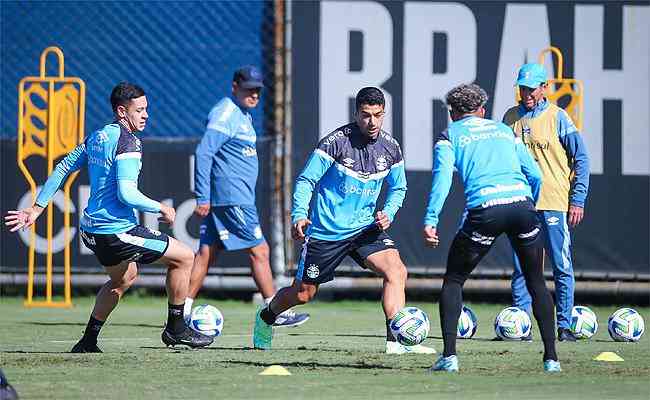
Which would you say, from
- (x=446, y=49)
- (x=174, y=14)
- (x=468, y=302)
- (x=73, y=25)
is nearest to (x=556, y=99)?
(x=446, y=49)

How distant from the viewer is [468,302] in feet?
54.7

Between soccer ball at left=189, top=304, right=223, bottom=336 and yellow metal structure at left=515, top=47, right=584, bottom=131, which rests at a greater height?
yellow metal structure at left=515, top=47, right=584, bottom=131

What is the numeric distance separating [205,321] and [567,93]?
237 inches

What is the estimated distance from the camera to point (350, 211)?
34.4ft

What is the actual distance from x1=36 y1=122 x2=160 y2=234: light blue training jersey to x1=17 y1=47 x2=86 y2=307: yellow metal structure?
4951 mm

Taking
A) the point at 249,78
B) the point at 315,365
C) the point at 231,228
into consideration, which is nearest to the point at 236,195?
the point at 231,228

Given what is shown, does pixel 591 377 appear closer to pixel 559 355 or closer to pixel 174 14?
pixel 559 355

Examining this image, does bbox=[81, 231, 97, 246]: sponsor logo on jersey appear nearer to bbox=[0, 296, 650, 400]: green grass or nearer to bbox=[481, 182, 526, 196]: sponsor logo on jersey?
bbox=[0, 296, 650, 400]: green grass

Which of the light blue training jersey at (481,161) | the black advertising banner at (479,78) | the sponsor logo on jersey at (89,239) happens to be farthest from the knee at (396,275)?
the black advertising banner at (479,78)

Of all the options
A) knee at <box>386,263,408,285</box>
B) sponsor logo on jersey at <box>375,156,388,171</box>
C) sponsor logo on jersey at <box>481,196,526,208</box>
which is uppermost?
sponsor logo on jersey at <box>375,156,388,171</box>

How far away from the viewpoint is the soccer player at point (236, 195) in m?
13.3

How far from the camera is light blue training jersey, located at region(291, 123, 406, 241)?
34.1 feet

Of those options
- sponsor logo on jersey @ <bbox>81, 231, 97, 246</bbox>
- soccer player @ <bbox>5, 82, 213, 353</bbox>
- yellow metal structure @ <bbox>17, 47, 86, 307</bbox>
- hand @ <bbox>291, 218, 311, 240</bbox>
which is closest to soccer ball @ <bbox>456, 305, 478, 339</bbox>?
hand @ <bbox>291, 218, 311, 240</bbox>

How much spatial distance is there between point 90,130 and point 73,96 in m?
1.02
